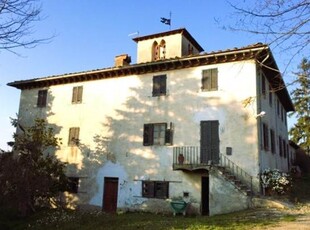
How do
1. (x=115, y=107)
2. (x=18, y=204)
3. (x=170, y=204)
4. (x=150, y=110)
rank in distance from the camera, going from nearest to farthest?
(x=170, y=204) < (x=18, y=204) < (x=150, y=110) < (x=115, y=107)

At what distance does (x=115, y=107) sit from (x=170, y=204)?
7.47 metres

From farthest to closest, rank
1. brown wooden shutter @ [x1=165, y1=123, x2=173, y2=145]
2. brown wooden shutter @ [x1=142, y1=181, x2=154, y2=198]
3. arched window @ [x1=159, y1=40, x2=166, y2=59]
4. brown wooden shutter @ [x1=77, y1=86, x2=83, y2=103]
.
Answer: arched window @ [x1=159, y1=40, x2=166, y2=59], brown wooden shutter @ [x1=77, y1=86, x2=83, y2=103], brown wooden shutter @ [x1=165, y1=123, x2=173, y2=145], brown wooden shutter @ [x1=142, y1=181, x2=154, y2=198]

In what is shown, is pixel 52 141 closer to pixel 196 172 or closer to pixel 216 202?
pixel 196 172

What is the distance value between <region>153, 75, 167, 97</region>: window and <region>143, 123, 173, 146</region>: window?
6.64 feet

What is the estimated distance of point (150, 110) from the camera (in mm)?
20281

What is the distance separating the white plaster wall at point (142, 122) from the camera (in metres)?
17.5

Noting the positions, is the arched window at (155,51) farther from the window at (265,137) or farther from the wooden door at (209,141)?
the window at (265,137)

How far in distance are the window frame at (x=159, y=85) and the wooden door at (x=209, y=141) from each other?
3.47 meters

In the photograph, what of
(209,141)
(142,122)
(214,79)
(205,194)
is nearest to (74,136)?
(142,122)

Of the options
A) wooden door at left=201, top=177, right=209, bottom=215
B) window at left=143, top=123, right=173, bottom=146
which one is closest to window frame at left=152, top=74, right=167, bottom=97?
window at left=143, top=123, right=173, bottom=146

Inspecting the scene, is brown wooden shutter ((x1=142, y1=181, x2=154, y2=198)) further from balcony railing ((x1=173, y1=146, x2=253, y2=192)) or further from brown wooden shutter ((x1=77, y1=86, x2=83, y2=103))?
brown wooden shutter ((x1=77, y1=86, x2=83, y2=103))

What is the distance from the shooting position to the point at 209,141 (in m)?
17.9

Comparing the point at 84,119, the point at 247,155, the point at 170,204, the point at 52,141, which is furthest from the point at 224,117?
the point at 52,141

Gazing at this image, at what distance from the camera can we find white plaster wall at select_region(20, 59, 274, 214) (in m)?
17.5
